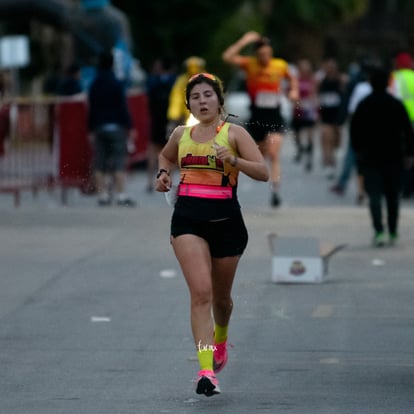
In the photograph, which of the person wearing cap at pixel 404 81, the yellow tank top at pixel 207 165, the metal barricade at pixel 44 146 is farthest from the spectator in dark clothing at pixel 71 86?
the yellow tank top at pixel 207 165

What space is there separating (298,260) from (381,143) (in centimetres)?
285

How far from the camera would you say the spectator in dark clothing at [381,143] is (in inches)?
581

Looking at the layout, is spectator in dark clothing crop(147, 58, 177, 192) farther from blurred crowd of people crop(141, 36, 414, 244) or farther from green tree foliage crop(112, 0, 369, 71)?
green tree foliage crop(112, 0, 369, 71)

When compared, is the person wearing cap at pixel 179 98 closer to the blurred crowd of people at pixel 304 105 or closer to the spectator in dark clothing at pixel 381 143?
the blurred crowd of people at pixel 304 105

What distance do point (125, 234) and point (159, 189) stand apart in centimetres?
829

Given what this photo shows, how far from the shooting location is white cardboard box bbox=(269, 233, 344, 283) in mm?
12281

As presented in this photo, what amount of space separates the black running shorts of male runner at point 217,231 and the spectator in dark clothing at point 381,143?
665 cm

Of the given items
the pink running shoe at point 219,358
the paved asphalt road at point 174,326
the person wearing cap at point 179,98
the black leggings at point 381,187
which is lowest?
the paved asphalt road at point 174,326

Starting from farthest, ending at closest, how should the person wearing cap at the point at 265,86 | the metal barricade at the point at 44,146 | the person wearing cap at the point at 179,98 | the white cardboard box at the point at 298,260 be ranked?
the person wearing cap at the point at 179,98 < the metal barricade at the point at 44,146 < the person wearing cap at the point at 265,86 < the white cardboard box at the point at 298,260

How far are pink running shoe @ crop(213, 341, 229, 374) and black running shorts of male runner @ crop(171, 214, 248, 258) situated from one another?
58 cm

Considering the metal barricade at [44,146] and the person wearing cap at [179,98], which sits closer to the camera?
the metal barricade at [44,146]

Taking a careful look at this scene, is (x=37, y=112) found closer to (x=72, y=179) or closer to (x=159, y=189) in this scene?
(x=72, y=179)

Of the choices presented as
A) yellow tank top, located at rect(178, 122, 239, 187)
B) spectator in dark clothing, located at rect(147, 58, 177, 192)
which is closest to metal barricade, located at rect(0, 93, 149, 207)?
spectator in dark clothing, located at rect(147, 58, 177, 192)

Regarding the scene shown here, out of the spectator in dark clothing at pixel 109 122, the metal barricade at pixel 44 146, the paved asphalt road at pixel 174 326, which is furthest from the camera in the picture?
the metal barricade at pixel 44 146
